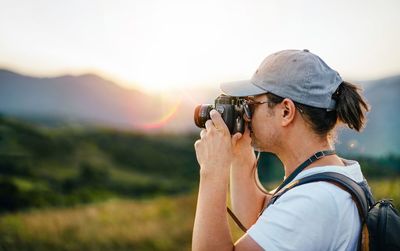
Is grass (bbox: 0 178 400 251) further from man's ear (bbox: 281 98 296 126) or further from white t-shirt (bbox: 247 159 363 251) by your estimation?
white t-shirt (bbox: 247 159 363 251)

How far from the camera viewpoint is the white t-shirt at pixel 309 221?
1.66 m

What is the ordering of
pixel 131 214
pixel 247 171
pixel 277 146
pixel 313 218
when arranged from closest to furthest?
1. pixel 313 218
2. pixel 277 146
3. pixel 247 171
4. pixel 131 214

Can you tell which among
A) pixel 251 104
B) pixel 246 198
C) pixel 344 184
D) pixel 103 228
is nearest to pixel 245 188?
pixel 246 198

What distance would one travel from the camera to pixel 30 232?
739 cm

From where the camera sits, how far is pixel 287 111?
199 cm

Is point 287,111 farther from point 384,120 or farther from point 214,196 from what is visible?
point 384,120

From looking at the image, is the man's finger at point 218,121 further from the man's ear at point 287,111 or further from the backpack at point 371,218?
the backpack at point 371,218

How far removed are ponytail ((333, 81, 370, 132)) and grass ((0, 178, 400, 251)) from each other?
3.92 meters

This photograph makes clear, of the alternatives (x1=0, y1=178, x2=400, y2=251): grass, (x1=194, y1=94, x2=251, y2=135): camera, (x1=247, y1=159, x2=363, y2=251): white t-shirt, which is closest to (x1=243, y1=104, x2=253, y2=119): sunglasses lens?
(x1=194, y1=94, x2=251, y2=135): camera

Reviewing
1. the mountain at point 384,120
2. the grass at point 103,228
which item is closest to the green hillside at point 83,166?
the grass at point 103,228

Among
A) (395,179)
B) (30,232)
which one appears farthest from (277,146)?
(30,232)

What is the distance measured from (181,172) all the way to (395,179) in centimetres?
1492

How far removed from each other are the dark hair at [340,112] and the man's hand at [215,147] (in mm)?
223

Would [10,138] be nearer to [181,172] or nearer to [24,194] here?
[24,194]
